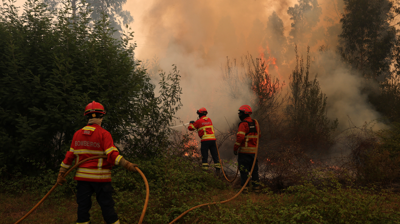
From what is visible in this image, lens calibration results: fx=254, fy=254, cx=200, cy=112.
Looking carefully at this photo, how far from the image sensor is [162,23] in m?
17.7

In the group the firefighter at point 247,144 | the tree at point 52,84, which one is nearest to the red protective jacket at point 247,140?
→ the firefighter at point 247,144

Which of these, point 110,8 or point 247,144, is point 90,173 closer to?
point 247,144

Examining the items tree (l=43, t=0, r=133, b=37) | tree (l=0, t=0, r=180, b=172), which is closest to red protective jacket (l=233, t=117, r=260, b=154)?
tree (l=0, t=0, r=180, b=172)

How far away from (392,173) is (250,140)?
3695mm

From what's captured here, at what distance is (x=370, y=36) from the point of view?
13359mm

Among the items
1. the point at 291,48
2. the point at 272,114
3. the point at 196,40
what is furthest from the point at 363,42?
the point at 196,40

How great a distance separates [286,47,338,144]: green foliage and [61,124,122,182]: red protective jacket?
8338 mm

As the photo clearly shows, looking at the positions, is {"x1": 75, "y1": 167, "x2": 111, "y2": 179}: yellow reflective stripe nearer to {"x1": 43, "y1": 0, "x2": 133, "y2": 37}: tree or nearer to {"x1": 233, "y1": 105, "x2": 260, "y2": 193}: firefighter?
{"x1": 233, "y1": 105, "x2": 260, "y2": 193}: firefighter

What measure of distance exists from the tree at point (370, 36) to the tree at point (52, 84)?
12.0 metres

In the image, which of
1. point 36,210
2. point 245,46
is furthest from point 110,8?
point 36,210

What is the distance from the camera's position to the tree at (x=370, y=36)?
13.1 metres

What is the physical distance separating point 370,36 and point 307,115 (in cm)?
652

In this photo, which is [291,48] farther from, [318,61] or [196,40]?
[196,40]

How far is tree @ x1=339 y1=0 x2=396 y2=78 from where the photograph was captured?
13055mm
